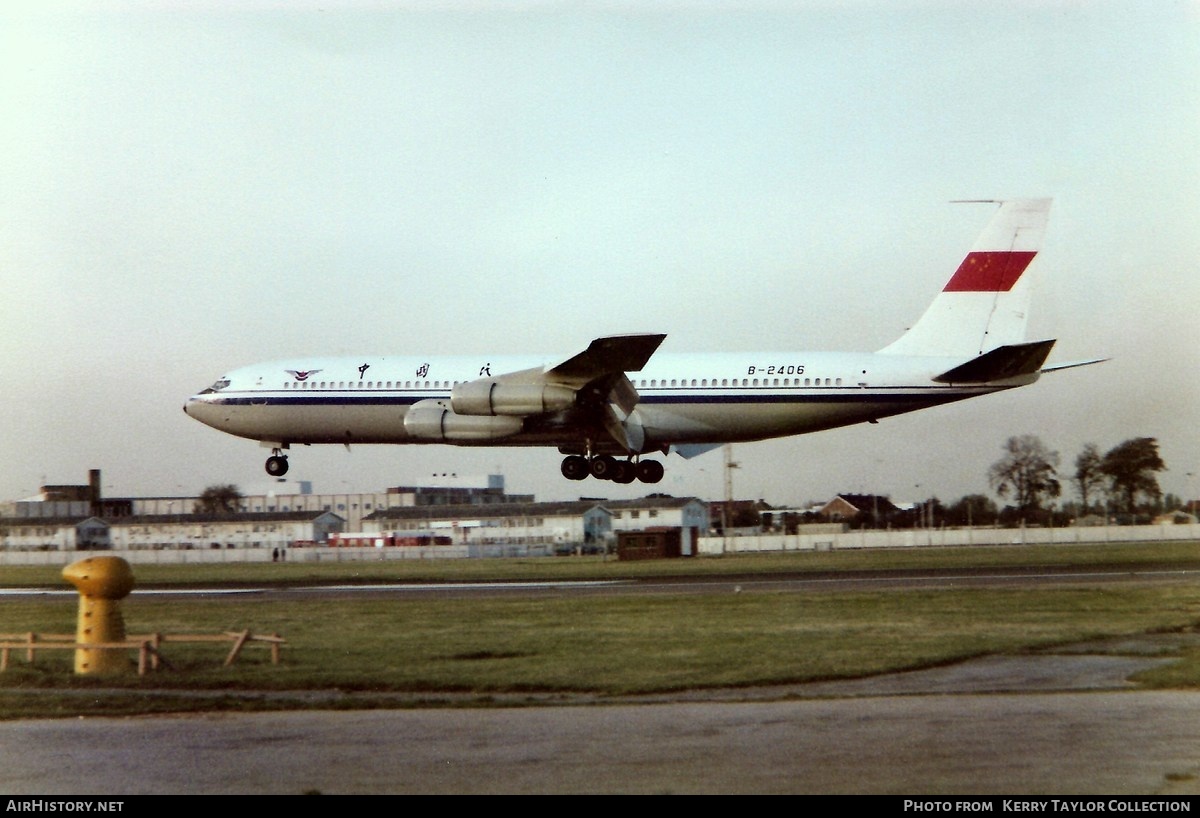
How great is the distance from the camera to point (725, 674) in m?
16.7

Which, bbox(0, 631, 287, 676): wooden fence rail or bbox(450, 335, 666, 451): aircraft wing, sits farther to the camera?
bbox(450, 335, 666, 451): aircraft wing

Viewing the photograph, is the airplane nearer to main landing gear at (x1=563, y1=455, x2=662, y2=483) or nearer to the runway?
→ main landing gear at (x1=563, y1=455, x2=662, y2=483)

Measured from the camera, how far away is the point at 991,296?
37000 mm

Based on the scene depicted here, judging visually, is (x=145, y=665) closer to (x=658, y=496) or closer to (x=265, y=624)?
(x=265, y=624)

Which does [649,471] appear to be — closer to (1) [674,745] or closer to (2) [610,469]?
(2) [610,469]

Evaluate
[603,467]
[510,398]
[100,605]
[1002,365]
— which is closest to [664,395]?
[603,467]

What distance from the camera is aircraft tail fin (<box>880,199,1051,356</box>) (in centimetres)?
3672

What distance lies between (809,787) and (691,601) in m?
17.2

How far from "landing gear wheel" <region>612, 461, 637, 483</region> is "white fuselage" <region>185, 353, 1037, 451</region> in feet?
3.36

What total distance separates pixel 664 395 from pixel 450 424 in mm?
6195

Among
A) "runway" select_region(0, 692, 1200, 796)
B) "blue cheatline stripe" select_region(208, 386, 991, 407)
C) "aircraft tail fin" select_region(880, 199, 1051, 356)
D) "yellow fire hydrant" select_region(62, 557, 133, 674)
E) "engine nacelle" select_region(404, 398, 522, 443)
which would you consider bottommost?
"runway" select_region(0, 692, 1200, 796)

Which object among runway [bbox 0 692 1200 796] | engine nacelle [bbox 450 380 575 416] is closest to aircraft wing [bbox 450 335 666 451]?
engine nacelle [bbox 450 380 575 416]

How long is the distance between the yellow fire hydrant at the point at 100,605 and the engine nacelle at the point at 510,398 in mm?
16461

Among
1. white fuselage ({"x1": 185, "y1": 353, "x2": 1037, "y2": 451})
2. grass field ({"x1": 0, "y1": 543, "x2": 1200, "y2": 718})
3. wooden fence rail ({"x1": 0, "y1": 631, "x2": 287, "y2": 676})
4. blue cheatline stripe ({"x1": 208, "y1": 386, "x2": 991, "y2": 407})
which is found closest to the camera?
grass field ({"x1": 0, "y1": 543, "x2": 1200, "y2": 718})
